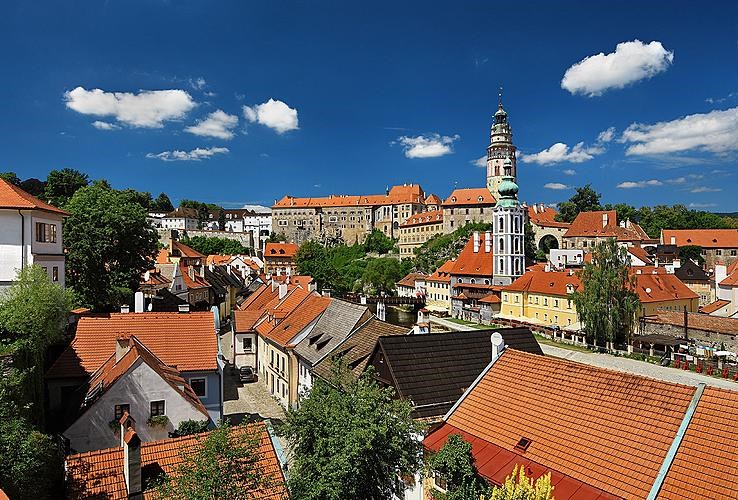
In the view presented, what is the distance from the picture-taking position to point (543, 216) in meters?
109

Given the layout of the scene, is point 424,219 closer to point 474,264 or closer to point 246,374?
point 474,264

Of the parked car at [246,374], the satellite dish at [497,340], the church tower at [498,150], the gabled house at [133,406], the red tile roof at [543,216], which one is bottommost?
the parked car at [246,374]

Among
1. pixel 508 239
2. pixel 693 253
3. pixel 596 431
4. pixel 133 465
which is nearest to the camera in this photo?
pixel 133 465

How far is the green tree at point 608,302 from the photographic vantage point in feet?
140

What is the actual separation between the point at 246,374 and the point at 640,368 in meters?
28.0

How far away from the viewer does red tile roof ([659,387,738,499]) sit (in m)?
9.50

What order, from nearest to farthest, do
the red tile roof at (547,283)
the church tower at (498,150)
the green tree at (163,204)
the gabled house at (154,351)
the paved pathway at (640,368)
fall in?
1. the gabled house at (154,351)
2. the paved pathway at (640,368)
3. the red tile roof at (547,283)
4. the church tower at (498,150)
5. the green tree at (163,204)

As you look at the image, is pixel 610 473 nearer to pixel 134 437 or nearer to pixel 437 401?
pixel 437 401

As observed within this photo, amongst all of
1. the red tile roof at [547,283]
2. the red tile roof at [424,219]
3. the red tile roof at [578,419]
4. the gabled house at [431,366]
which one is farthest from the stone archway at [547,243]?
the red tile roof at [578,419]

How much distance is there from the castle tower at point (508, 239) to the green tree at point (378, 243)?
2302 inches

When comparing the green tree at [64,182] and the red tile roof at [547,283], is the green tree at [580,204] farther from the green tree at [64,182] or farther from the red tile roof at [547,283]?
the green tree at [64,182]

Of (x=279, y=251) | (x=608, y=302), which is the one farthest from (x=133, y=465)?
(x=279, y=251)

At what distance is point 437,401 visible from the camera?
1655 cm

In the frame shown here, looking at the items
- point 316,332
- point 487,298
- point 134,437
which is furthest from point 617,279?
point 134,437
